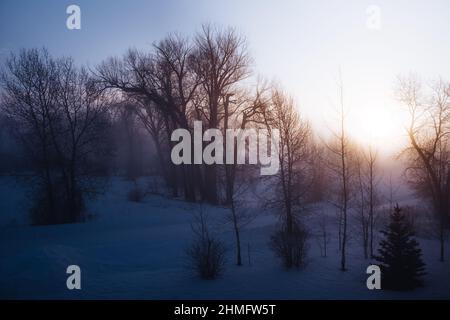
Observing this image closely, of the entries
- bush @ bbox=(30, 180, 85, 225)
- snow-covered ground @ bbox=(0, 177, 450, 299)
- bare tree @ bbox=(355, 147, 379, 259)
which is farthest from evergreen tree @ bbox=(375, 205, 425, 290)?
bush @ bbox=(30, 180, 85, 225)

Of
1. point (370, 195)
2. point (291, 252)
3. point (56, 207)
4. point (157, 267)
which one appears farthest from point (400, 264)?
point (56, 207)

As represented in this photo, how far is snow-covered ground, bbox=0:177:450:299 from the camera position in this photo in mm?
10328

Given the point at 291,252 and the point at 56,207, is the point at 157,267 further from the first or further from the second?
the point at 56,207

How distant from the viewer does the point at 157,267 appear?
1364 centimetres

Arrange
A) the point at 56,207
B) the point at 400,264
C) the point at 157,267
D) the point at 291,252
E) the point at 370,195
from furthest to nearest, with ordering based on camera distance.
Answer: the point at 56,207, the point at 370,195, the point at 157,267, the point at 291,252, the point at 400,264

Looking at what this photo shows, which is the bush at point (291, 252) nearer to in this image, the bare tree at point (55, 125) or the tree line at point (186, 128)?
the tree line at point (186, 128)

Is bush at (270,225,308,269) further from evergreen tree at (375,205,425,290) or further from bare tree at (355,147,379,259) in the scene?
evergreen tree at (375,205,425,290)

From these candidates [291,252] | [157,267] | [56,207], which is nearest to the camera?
[291,252]

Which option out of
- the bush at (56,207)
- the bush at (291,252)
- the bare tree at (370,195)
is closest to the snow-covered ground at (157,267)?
the bush at (291,252)

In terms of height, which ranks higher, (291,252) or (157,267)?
(291,252)

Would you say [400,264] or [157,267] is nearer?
[400,264]

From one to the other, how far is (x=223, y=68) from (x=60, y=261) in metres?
19.8

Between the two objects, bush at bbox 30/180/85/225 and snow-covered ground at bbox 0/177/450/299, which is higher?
bush at bbox 30/180/85/225

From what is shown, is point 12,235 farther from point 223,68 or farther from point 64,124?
point 223,68
